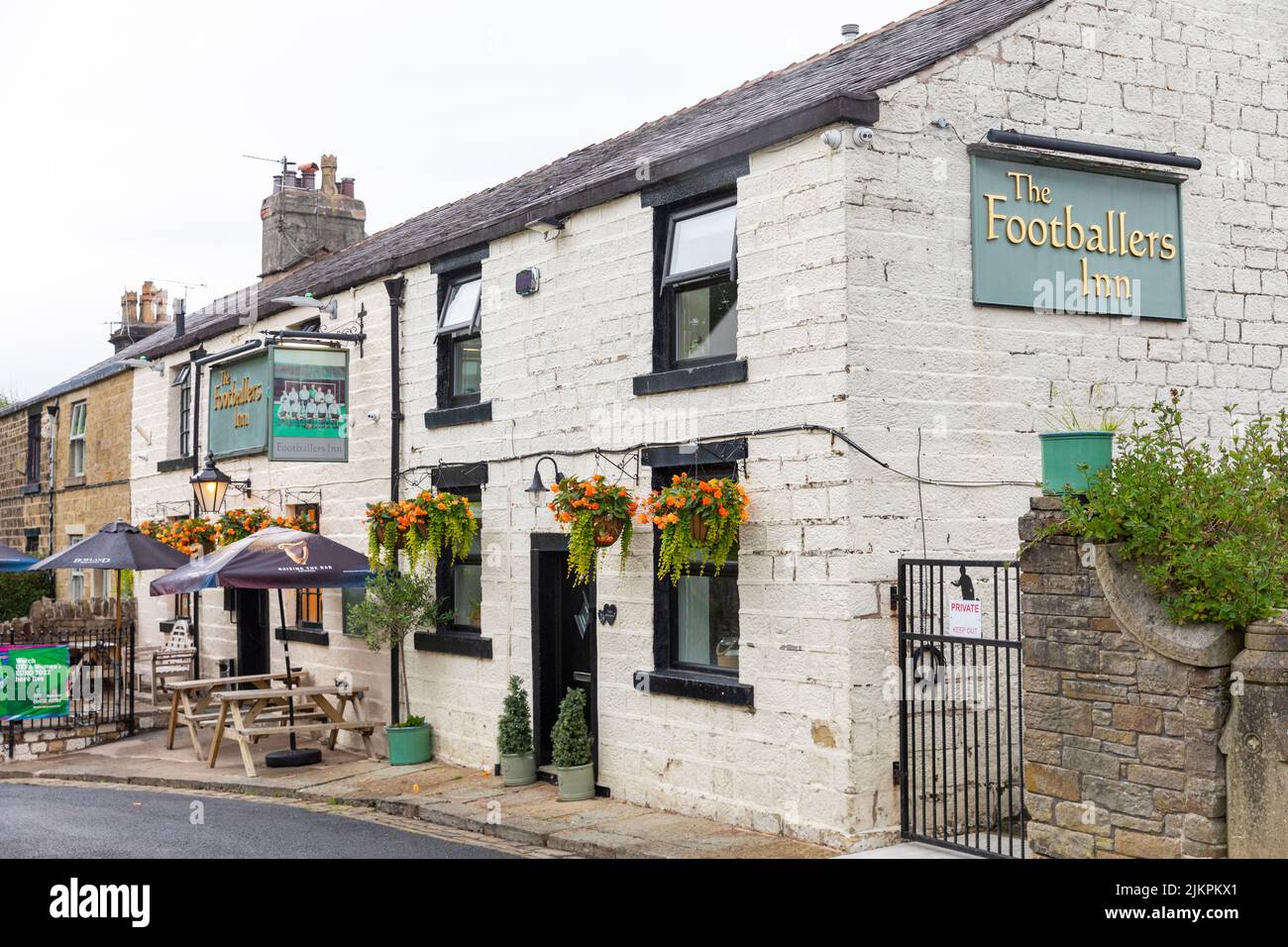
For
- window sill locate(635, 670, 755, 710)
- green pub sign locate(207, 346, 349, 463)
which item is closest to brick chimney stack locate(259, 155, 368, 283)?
green pub sign locate(207, 346, 349, 463)

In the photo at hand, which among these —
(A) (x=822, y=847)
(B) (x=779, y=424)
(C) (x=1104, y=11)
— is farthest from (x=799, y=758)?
(C) (x=1104, y=11)

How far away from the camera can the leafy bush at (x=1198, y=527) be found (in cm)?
707

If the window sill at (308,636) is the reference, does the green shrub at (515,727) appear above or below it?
below

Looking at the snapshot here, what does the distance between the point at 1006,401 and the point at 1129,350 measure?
4.42 feet

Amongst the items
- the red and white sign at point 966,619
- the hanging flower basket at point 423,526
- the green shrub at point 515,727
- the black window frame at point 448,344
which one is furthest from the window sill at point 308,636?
the red and white sign at point 966,619

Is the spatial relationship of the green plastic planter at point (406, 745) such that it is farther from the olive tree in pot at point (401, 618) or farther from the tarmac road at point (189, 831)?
the tarmac road at point (189, 831)

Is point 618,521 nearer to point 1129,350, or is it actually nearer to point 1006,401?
point 1006,401

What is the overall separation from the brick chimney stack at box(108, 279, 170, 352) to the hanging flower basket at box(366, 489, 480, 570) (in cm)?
1869

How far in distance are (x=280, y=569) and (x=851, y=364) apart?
655cm

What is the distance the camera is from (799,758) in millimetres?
9453

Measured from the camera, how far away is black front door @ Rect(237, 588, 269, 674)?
17922 mm

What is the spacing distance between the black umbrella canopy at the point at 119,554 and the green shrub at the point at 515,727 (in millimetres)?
5923

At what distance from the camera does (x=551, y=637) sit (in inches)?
489

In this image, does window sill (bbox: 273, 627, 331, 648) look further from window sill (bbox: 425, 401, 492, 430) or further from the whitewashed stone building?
window sill (bbox: 425, 401, 492, 430)
